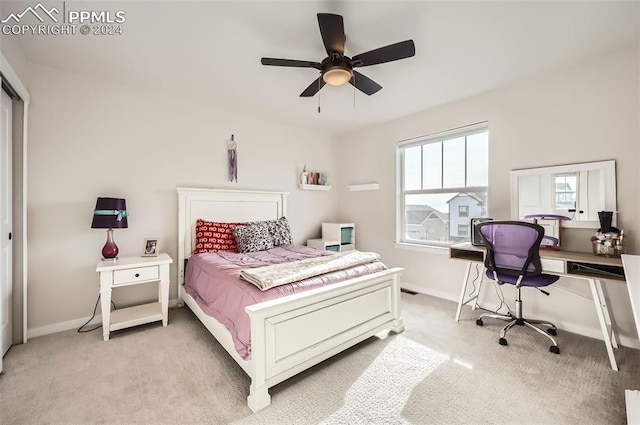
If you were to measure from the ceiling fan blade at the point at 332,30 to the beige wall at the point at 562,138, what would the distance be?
2.11 metres

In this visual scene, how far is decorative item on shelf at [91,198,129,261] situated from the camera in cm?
241

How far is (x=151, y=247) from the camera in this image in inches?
111

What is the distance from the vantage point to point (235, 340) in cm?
174

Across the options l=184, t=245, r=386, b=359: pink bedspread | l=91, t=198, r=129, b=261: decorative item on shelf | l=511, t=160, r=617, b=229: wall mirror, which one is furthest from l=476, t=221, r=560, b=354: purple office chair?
l=91, t=198, r=129, b=261: decorative item on shelf

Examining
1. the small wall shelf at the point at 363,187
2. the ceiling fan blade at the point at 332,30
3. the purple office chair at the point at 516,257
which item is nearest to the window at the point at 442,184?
the small wall shelf at the point at 363,187

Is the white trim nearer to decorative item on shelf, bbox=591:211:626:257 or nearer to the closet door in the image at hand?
decorative item on shelf, bbox=591:211:626:257

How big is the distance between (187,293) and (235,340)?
1427 mm

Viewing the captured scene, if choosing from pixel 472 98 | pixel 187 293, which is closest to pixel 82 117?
pixel 187 293

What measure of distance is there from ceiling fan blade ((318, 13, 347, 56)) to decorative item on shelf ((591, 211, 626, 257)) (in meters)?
2.55

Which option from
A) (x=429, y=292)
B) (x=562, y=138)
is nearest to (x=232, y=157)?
(x=429, y=292)

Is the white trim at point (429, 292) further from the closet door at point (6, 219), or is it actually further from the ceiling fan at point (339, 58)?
the closet door at point (6, 219)

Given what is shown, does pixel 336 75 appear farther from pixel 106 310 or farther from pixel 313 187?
pixel 106 310

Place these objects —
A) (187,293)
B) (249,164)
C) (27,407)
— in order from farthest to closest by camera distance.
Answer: (249,164) < (187,293) < (27,407)

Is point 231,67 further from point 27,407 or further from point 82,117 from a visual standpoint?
point 27,407
